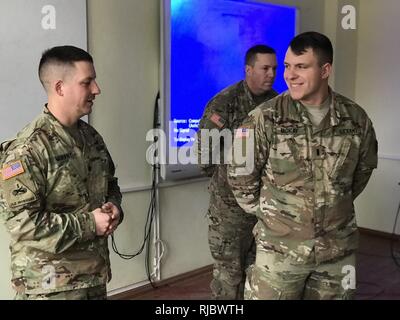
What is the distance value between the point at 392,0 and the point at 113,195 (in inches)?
141

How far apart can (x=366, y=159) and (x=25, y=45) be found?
179cm

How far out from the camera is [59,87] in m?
1.62

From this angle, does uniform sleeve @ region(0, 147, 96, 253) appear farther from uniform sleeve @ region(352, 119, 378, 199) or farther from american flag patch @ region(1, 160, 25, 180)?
uniform sleeve @ region(352, 119, 378, 199)

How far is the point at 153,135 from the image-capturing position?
10.3 feet

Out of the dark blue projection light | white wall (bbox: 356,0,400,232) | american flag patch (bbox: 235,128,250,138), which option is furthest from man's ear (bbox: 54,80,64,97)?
white wall (bbox: 356,0,400,232)

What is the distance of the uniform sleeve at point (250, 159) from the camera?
1833 mm

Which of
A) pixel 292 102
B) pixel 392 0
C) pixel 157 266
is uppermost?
pixel 392 0

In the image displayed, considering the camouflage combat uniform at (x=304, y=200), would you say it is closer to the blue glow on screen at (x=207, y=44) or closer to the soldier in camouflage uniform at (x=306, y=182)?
the soldier in camouflage uniform at (x=306, y=182)

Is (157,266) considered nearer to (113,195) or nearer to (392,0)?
(113,195)

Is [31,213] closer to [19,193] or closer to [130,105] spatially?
[19,193]

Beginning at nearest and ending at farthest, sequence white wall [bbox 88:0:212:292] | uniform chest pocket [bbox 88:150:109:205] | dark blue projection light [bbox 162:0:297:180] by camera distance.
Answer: uniform chest pocket [bbox 88:150:109:205] < white wall [bbox 88:0:212:292] < dark blue projection light [bbox 162:0:297:180]

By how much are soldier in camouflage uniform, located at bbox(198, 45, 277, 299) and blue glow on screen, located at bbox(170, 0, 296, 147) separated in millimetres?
494

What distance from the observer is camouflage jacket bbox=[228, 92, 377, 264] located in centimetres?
177
